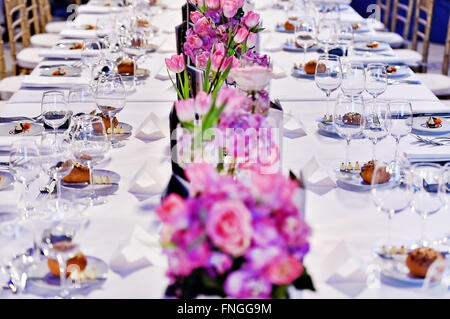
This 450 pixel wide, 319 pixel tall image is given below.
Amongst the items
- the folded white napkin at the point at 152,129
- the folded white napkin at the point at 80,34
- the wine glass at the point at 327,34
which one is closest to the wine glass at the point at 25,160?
the folded white napkin at the point at 152,129

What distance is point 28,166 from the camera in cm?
202

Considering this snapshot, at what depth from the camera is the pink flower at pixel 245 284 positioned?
1.32m

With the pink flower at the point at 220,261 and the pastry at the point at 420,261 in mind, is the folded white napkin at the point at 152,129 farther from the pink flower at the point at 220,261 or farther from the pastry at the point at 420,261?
the pink flower at the point at 220,261

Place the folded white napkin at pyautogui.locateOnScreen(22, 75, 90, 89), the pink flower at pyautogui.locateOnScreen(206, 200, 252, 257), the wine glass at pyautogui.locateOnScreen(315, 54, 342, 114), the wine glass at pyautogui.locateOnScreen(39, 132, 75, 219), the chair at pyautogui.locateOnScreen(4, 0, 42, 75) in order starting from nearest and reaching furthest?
the pink flower at pyautogui.locateOnScreen(206, 200, 252, 257) → the wine glass at pyautogui.locateOnScreen(39, 132, 75, 219) → the wine glass at pyautogui.locateOnScreen(315, 54, 342, 114) → the folded white napkin at pyautogui.locateOnScreen(22, 75, 90, 89) → the chair at pyautogui.locateOnScreen(4, 0, 42, 75)

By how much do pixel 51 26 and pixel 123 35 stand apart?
2426 mm

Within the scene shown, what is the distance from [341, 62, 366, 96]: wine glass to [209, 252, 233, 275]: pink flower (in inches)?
61.3

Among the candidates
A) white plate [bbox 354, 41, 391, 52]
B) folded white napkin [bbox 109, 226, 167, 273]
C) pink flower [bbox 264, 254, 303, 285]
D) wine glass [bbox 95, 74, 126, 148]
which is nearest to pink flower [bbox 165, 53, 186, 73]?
wine glass [bbox 95, 74, 126, 148]

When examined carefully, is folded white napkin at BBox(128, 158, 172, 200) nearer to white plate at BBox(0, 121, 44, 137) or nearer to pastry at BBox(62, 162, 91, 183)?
pastry at BBox(62, 162, 91, 183)

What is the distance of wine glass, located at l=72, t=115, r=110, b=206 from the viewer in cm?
221

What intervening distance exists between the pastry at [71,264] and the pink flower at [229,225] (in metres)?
0.54

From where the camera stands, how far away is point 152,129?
2.67 meters

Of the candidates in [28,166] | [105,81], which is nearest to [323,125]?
[105,81]

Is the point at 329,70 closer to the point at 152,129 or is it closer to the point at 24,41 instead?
the point at 152,129

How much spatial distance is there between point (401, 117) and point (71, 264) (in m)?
1.19
